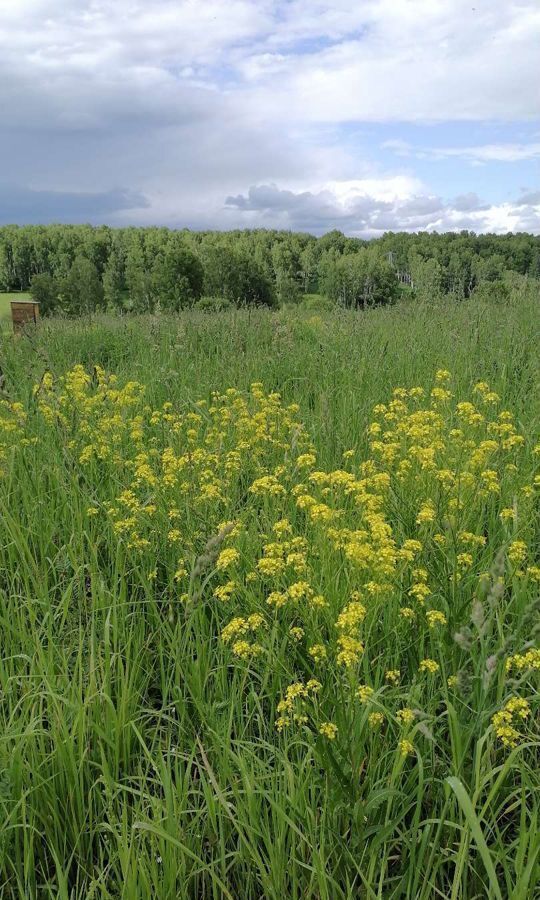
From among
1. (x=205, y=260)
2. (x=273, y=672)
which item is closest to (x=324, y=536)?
(x=273, y=672)

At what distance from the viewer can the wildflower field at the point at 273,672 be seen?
1583mm

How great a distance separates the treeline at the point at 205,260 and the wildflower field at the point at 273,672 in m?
20.6

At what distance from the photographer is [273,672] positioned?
2.09m

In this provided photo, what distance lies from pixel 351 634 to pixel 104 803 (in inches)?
34.9

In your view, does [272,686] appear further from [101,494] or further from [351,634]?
[101,494]

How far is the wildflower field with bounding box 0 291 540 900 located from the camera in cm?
158

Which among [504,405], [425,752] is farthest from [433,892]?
[504,405]

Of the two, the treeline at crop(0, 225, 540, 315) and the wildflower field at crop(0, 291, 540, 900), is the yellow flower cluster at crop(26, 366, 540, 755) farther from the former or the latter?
the treeline at crop(0, 225, 540, 315)

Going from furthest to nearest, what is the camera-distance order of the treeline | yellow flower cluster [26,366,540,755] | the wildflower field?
the treeline
yellow flower cluster [26,366,540,755]
the wildflower field

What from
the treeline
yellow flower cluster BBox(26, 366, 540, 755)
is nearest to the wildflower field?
yellow flower cluster BBox(26, 366, 540, 755)

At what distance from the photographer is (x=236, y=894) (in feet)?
5.42

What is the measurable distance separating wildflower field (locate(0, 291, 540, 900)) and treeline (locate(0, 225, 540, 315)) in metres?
20.6

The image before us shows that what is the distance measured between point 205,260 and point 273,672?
77.4 metres

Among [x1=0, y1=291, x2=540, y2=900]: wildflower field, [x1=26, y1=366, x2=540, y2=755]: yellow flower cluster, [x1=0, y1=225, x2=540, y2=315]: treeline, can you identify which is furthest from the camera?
[x1=0, y1=225, x2=540, y2=315]: treeline
